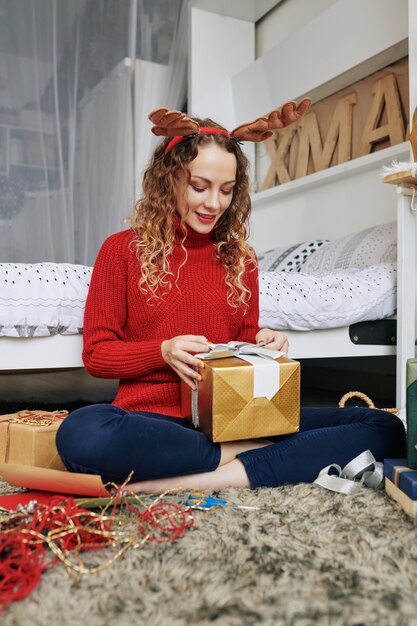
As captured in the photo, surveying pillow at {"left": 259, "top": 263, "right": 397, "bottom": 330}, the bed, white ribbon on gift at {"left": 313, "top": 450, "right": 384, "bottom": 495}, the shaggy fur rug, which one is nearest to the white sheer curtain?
the bed

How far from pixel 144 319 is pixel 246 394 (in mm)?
292

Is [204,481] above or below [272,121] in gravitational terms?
below

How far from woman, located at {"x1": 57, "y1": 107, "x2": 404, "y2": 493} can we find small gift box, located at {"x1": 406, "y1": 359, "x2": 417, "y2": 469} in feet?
0.45

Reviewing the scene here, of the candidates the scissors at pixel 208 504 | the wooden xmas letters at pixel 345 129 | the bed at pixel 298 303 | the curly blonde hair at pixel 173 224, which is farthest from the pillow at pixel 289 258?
the scissors at pixel 208 504

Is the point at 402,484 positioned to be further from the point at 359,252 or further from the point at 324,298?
the point at 359,252

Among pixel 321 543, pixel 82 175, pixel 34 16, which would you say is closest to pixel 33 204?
pixel 82 175

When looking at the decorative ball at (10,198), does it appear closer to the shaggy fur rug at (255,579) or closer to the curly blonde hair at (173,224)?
the curly blonde hair at (173,224)

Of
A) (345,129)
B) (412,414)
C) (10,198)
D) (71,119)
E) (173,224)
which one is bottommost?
(412,414)

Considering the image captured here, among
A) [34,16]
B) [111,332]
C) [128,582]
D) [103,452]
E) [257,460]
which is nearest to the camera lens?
[128,582]

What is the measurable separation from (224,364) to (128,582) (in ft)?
1.16

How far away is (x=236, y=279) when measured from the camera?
1095mm

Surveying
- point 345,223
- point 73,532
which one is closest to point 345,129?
point 345,223

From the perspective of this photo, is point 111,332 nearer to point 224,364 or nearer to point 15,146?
point 224,364

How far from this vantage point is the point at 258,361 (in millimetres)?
842
